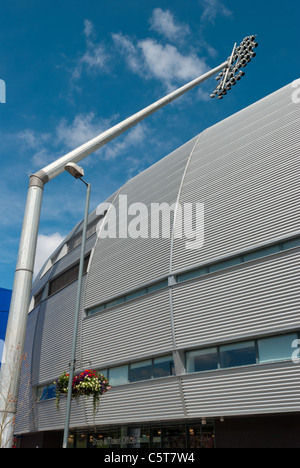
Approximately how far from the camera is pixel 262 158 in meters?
24.6

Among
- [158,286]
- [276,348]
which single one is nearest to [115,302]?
[158,286]

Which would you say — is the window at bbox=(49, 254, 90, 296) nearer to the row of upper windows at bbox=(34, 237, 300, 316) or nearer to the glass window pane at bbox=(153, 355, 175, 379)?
the row of upper windows at bbox=(34, 237, 300, 316)

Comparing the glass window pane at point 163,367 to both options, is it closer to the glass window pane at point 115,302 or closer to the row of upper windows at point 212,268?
the row of upper windows at point 212,268

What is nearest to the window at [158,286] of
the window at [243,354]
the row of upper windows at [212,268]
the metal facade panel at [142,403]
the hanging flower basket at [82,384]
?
the row of upper windows at [212,268]

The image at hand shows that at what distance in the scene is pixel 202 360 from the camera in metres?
22.0

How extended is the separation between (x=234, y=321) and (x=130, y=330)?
7.50 meters

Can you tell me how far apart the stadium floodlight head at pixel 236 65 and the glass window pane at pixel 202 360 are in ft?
86.2

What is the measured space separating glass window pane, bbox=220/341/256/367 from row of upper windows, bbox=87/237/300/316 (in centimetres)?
411

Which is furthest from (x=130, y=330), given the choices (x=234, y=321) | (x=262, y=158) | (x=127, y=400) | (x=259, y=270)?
(x=262, y=158)

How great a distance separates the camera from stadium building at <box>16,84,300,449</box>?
2000cm

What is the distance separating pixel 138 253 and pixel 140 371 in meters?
7.50

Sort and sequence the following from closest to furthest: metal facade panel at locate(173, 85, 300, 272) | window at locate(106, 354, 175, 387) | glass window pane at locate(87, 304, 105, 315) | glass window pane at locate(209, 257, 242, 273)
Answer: metal facade panel at locate(173, 85, 300, 272) < glass window pane at locate(209, 257, 242, 273) < window at locate(106, 354, 175, 387) < glass window pane at locate(87, 304, 105, 315)

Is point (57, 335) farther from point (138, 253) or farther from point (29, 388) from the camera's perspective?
point (138, 253)

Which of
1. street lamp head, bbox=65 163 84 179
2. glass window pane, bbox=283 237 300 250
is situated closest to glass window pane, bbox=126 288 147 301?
street lamp head, bbox=65 163 84 179
